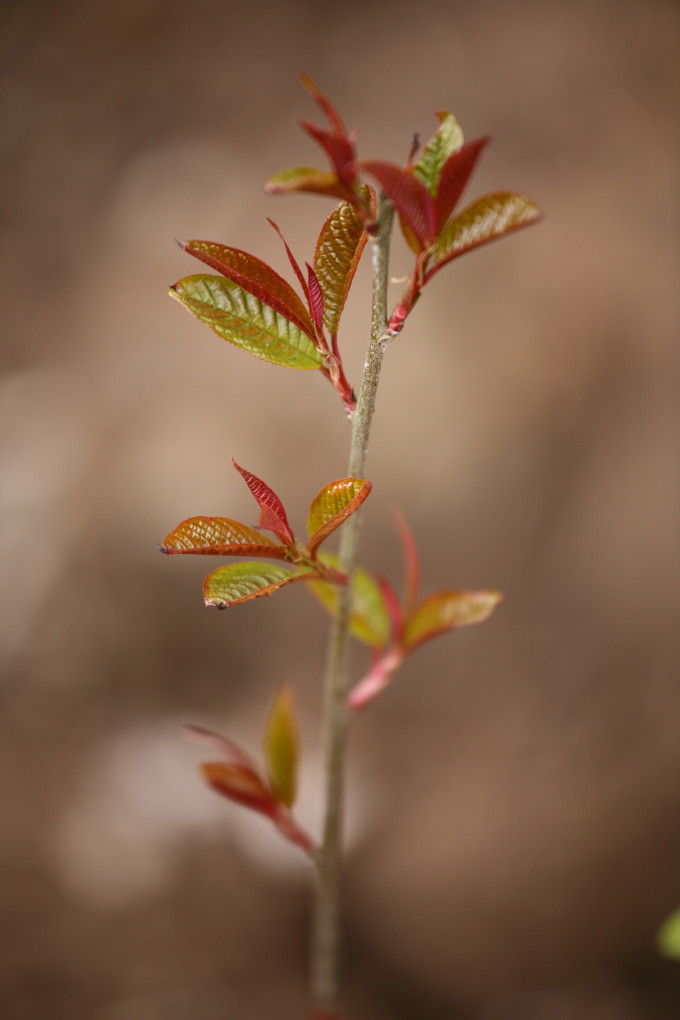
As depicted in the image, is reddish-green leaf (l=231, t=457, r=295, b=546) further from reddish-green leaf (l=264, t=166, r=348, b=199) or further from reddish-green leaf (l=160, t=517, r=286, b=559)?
reddish-green leaf (l=264, t=166, r=348, b=199)

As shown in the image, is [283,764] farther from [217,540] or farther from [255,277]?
[255,277]

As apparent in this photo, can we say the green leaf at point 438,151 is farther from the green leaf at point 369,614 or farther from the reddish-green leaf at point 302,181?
the green leaf at point 369,614

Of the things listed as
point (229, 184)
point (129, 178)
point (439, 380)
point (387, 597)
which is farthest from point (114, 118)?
point (387, 597)

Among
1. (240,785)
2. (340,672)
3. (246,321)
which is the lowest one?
(240,785)

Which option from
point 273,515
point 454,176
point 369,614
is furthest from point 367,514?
point 454,176

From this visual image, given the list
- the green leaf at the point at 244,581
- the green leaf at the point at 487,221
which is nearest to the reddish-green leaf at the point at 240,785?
the green leaf at the point at 244,581

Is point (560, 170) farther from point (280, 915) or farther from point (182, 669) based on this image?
point (280, 915)
